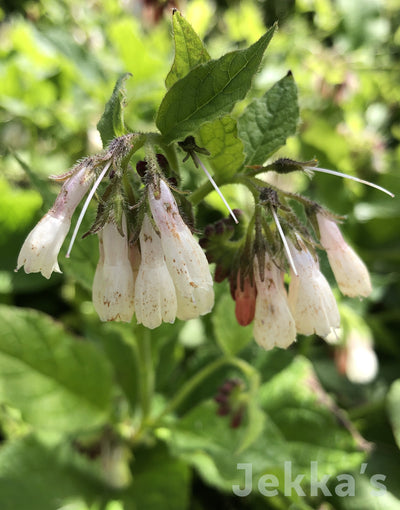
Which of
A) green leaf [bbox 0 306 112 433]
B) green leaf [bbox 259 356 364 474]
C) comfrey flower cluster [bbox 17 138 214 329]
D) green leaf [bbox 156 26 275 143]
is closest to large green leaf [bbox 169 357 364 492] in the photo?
green leaf [bbox 259 356 364 474]

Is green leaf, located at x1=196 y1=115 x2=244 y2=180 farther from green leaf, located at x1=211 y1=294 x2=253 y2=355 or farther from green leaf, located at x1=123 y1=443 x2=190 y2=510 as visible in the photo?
green leaf, located at x1=123 y1=443 x2=190 y2=510

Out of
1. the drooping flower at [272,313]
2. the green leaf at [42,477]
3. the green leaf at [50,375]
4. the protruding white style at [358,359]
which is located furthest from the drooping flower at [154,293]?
the protruding white style at [358,359]

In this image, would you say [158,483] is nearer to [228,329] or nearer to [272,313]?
[228,329]

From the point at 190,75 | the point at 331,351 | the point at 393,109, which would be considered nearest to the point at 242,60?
the point at 190,75

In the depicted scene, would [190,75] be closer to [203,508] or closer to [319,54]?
[203,508]

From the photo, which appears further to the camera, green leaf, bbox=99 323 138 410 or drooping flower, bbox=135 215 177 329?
green leaf, bbox=99 323 138 410

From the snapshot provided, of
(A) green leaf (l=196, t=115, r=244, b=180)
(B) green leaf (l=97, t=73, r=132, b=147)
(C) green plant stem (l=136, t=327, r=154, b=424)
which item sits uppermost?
(B) green leaf (l=97, t=73, r=132, b=147)

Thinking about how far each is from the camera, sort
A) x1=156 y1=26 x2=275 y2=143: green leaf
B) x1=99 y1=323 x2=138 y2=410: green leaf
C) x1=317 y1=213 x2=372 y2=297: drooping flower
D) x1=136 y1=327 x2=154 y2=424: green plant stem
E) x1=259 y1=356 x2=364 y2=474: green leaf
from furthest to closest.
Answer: x1=99 y1=323 x2=138 y2=410: green leaf, x1=259 y1=356 x2=364 y2=474: green leaf, x1=136 y1=327 x2=154 y2=424: green plant stem, x1=317 y1=213 x2=372 y2=297: drooping flower, x1=156 y1=26 x2=275 y2=143: green leaf

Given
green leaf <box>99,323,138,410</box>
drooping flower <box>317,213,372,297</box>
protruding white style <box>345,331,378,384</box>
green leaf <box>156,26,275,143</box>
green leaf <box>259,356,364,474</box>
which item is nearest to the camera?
green leaf <box>156,26,275,143</box>

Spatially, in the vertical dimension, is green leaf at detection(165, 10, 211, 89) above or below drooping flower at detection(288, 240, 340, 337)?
above
